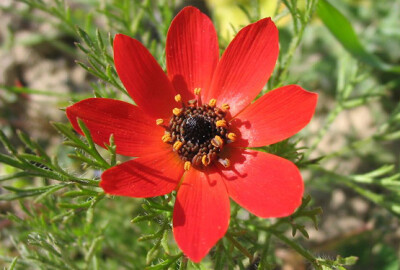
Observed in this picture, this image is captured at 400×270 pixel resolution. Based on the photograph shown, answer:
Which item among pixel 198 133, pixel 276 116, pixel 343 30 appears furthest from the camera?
pixel 343 30

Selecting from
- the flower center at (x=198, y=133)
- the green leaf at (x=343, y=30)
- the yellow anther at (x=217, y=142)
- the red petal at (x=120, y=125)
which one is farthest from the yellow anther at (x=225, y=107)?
the green leaf at (x=343, y=30)

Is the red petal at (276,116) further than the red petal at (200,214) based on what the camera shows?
Yes

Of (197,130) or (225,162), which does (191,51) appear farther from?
(225,162)

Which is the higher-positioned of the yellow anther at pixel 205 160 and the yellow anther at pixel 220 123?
the yellow anther at pixel 220 123

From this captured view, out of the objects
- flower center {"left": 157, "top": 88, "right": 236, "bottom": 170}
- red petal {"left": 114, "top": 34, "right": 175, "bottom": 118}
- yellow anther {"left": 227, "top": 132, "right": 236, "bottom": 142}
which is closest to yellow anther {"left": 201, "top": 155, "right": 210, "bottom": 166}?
flower center {"left": 157, "top": 88, "right": 236, "bottom": 170}

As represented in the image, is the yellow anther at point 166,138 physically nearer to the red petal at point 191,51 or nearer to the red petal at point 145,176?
the red petal at point 145,176

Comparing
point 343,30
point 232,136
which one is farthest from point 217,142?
point 343,30

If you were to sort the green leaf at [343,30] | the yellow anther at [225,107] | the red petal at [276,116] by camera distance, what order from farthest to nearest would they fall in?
1. the green leaf at [343,30]
2. the yellow anther at [225,107]
3. the red petal at [276,116]

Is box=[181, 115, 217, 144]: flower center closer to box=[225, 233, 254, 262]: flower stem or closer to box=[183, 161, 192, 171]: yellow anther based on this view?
box=[183, 161, 192, 171]: yellow anther

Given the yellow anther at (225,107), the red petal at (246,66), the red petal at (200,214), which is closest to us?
the red petal at (200,214)
